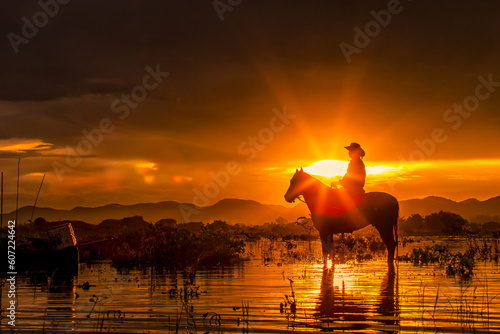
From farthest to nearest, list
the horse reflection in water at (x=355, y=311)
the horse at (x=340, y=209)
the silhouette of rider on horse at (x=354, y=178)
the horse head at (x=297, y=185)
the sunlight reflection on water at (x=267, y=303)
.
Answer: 1. the horse head at (x=297, y=185)
2. the horse at (x=340, y=209)
3. the silhouette of rider on horse at (x=354, y=178)
4. the sunlight reflection on water at (x=267, y=303)
5. the horse reflection in water at (x=355, y=311)

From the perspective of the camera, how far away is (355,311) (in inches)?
446

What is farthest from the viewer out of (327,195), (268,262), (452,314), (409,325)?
(268,262)

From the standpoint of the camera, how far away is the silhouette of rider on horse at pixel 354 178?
21.6 m

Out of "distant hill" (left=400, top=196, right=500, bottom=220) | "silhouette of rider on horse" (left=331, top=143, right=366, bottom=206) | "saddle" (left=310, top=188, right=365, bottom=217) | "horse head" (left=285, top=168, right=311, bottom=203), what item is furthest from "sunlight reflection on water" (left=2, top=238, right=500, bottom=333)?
"distant hill" (left=400, top=196, right=500, bottom=220)

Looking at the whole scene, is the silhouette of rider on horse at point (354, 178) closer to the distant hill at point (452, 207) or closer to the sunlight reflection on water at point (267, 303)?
the sunlight reflection on water at point (267, 303)

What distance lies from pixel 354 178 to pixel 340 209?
4.22ft

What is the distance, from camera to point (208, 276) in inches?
787

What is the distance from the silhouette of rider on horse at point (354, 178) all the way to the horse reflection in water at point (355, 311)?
6.69 m

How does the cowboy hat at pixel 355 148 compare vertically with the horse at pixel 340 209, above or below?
above

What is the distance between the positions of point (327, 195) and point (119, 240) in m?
12.4

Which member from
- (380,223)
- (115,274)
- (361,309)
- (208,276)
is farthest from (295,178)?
(361,309)

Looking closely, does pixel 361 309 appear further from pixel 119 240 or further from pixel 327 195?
pixel 119 240

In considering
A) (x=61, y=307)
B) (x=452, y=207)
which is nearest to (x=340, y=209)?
(x=61, y=307)

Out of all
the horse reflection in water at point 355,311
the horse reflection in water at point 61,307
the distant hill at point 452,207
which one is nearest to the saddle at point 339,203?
the horse reflection in water at point 355,311
